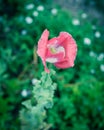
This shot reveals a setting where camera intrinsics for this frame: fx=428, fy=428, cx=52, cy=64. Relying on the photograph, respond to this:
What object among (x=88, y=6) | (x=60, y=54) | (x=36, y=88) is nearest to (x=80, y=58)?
(x=88, y=6)

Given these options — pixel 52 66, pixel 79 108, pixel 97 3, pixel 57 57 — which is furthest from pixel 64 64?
pixel 97 3

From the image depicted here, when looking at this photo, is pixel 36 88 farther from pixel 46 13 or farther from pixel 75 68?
pixel 46 13

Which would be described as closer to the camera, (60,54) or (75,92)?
(60,54)

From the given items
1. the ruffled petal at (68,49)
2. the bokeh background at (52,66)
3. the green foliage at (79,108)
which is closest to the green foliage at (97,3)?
the bokeh background at (52,66)

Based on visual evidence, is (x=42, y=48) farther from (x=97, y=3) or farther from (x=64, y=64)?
(x=97, y=3)

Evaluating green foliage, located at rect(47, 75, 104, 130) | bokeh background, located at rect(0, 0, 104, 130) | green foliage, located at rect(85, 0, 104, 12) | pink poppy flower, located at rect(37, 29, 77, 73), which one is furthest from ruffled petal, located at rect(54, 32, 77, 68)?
green foliage, located at rect(85, 0, 104, 12)
